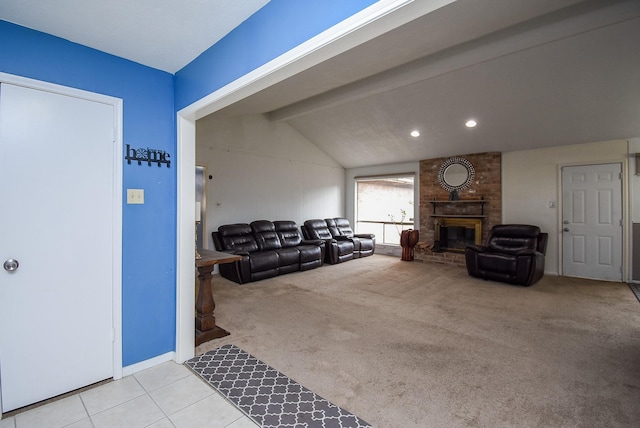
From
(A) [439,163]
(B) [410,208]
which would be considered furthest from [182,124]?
(B) [410,208]

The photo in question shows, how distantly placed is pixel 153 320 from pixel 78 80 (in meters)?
1.79

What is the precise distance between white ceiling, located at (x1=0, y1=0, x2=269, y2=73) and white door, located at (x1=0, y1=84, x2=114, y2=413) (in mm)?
403

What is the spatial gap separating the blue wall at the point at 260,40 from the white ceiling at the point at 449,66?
0.24 feet

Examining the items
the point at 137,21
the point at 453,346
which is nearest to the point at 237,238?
the point at 453,346

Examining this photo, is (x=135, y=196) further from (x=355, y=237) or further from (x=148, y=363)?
(x=355, y=237)

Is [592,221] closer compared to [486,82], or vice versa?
[486,82]

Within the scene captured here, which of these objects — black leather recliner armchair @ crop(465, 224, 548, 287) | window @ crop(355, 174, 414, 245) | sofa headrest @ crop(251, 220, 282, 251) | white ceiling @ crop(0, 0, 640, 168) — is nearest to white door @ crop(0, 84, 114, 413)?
white ceiling @ crop(0, 0, 640, 168)

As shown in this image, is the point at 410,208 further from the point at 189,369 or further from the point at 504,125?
the point at 189,369

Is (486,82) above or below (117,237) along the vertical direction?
above

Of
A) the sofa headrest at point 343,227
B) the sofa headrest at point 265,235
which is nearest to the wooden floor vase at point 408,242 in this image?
the sofa headrest at point 343,227

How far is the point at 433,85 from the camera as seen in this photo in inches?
180

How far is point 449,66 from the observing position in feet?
13.1

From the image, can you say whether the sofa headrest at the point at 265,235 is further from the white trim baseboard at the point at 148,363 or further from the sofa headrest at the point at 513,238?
the sofa headrest at the point at 513,238

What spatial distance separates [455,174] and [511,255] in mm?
2304
